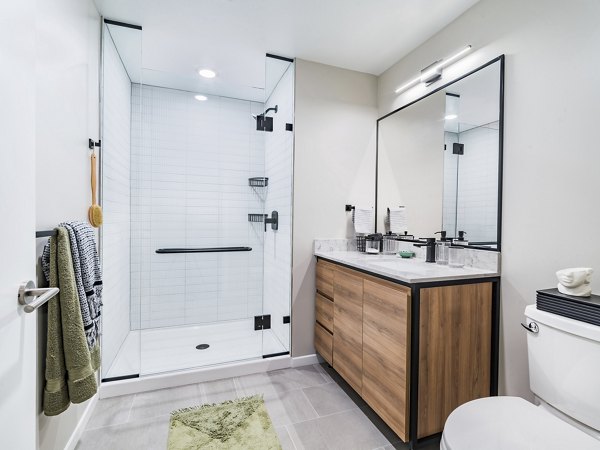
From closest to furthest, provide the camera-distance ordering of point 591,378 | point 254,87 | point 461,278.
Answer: point 591,378 < point 461,278 < point 254,87

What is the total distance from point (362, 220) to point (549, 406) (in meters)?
1.63

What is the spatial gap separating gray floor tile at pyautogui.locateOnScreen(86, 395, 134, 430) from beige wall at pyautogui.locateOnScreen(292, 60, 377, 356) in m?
1.20

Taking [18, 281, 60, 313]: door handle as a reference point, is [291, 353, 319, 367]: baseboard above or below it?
below

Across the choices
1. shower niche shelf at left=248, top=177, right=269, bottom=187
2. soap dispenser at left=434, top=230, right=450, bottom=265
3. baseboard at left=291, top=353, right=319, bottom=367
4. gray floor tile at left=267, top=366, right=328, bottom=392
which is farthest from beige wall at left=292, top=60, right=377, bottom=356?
soap dispenser at left=434, top=230, right=450, bottom=265

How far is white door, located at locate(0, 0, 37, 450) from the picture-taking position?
26.2 inches

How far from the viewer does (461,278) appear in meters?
1.51

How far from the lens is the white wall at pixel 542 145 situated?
1.27 metres

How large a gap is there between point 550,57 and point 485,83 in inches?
13.0

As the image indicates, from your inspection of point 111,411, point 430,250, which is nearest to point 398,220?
point 430,250

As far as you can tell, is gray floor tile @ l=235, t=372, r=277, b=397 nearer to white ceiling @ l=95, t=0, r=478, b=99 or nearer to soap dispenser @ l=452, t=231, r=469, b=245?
soap dispenser @ l=452, t=231, r=469, b=245

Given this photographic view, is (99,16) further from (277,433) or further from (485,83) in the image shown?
(277,433)

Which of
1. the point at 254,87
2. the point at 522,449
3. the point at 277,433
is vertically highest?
the point at 254,87

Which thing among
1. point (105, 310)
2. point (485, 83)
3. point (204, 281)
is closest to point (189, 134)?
point (204, 281)

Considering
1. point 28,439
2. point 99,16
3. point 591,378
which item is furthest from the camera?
point 99,16
